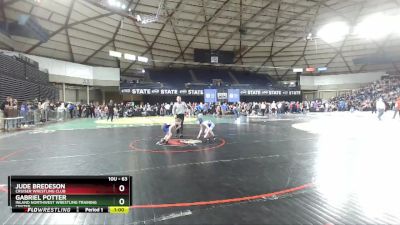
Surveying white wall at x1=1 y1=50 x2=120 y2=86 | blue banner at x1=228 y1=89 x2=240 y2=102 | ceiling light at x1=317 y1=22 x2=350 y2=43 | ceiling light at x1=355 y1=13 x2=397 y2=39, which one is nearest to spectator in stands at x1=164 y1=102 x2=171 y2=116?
blue banner at x1=228 y1=89 x2=240 y2=102

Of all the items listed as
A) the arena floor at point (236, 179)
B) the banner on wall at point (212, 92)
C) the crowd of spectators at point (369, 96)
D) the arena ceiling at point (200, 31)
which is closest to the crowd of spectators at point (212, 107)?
the crowd of spectators at point (369, 96)

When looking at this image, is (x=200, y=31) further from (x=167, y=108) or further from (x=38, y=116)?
(x=38, y=116)

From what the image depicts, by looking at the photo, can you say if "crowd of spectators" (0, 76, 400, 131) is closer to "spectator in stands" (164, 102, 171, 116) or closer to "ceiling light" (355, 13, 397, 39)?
"spectator in stands" (164, 102, 171, 116)

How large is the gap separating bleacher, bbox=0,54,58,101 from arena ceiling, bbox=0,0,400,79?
391cm

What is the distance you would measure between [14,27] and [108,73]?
14142mm

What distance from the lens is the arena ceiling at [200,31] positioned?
969 inches

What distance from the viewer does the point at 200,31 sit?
3203 cm

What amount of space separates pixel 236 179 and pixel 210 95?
31.0m
